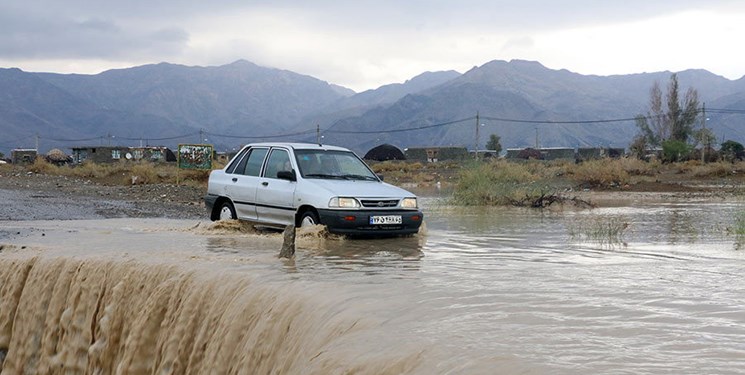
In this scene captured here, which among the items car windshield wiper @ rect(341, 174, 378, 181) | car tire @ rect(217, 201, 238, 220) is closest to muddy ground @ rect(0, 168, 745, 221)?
car tire @ rect(217, 201, 238, 220)

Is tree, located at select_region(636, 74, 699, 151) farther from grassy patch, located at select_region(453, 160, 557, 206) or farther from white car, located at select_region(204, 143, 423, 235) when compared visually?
white car, located at select_region(204, 143, 423, 235)

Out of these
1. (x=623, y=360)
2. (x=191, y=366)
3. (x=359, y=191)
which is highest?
(x=359, y=191)

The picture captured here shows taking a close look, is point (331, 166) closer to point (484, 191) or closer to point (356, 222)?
point (356, 222)

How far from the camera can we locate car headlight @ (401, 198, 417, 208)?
12.6m

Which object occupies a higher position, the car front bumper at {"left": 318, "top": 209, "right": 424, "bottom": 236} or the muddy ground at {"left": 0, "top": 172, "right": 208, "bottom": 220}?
the car front bumper at {"left": 318, "top": 209, "right": 424, "bottom": 236}

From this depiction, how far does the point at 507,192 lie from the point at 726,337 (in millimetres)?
18858

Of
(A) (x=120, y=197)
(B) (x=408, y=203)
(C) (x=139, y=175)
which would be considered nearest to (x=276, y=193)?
(B) (x=408, y=203)

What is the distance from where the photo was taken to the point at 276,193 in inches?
514

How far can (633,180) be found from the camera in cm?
3922

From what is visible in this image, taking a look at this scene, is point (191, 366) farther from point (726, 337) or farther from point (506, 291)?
point (726, 337)

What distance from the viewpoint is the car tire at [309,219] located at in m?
12.3

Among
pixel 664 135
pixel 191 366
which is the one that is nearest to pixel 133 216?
pixel 191 366

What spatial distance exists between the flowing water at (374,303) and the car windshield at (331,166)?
1123 millimetres

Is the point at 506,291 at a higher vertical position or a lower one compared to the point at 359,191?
lower
